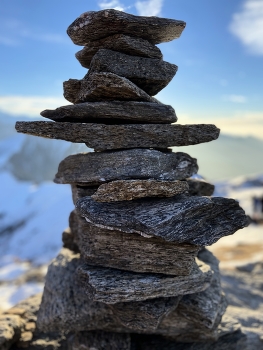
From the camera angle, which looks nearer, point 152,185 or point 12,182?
point 152,185

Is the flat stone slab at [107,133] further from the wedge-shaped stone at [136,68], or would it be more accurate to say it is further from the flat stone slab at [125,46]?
the flat stone slab at [125,46]

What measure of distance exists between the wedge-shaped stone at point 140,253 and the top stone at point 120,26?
203 inches

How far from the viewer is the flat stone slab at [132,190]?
25.4 feet

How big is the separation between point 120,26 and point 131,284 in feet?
21.3

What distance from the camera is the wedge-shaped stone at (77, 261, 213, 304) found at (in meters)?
8.18

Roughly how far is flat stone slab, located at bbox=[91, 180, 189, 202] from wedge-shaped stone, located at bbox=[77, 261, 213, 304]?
80.9 inches

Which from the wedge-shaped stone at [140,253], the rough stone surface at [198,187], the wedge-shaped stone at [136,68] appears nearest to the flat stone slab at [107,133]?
the wedge-shaped stone at [136,68]

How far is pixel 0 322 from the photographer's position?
35.3 ft

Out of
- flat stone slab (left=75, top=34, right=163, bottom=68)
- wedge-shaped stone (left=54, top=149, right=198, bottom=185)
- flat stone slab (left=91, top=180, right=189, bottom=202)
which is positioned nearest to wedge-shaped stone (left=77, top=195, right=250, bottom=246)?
flat stone slab (left=91, top=180, right=189, bottom=202)

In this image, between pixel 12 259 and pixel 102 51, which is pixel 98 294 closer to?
pixel 102 51

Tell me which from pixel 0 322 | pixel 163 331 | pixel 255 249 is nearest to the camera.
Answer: pixel 163 331

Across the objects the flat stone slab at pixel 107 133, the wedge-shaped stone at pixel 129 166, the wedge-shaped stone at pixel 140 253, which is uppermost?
the flat stone slab at pixel 107 133

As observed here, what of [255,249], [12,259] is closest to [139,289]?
[12,259]

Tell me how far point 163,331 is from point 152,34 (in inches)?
337
